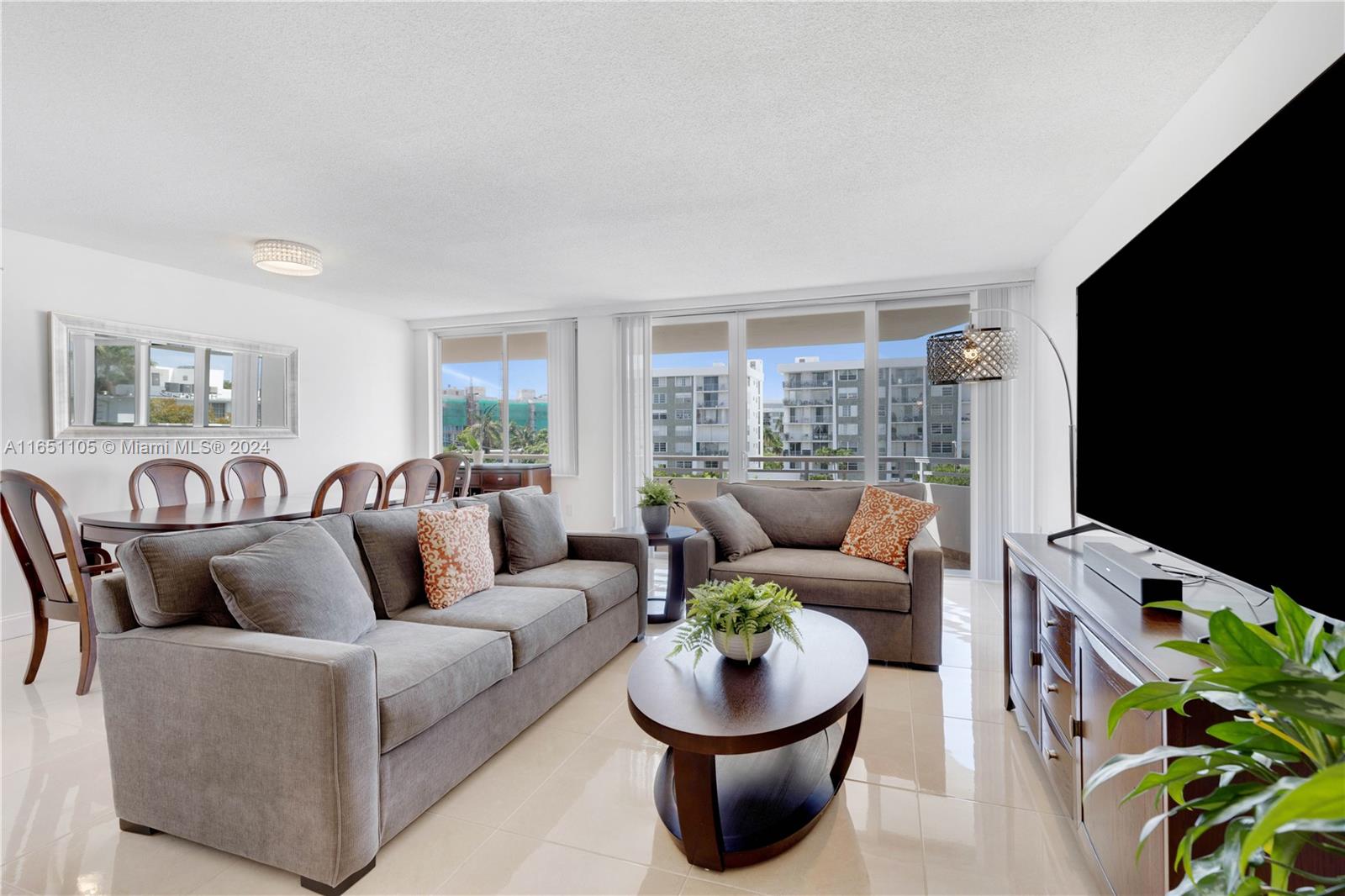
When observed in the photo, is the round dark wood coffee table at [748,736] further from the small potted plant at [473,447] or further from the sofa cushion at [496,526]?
the small potted plant at [473,447]

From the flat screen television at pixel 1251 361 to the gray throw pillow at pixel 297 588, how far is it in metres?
2.36

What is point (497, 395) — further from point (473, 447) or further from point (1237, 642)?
point (1237, 642)

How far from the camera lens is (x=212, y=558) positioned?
1.82 m

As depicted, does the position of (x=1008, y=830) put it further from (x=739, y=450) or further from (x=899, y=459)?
(x=739, y=450)

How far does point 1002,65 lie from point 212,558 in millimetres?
2986

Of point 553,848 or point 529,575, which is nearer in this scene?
point 553,848

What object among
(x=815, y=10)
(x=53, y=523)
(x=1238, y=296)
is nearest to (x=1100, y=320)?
(x=1238, y=296)

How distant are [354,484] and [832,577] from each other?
109 inches

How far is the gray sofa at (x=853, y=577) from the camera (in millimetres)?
3084

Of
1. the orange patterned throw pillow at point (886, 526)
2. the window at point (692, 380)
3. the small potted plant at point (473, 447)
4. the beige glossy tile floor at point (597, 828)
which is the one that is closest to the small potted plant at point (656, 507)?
the orange patterned throw pillow at point (886, 526)

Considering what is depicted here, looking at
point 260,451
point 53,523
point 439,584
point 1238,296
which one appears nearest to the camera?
point 1238,296

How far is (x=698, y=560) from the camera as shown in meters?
3.45

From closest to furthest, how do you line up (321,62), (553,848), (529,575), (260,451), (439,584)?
(553,848)
(321,62)
(439,584)
(529,575)
(260,451)

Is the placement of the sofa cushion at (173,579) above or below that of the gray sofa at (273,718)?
above
